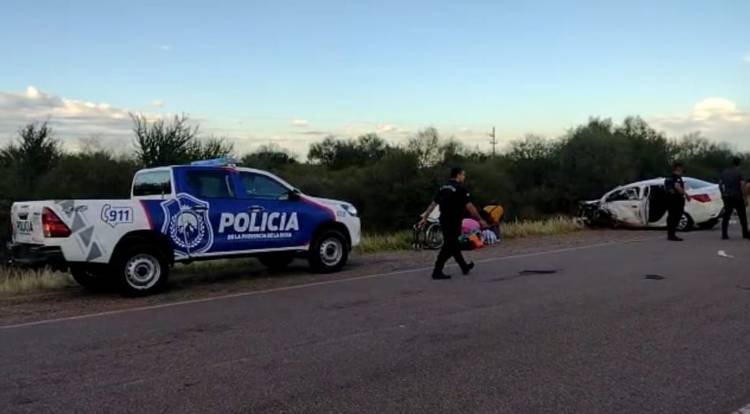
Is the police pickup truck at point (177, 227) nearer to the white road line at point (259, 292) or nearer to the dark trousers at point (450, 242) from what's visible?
the white road line at point (259, 292)

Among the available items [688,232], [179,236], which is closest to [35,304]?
[179,236]

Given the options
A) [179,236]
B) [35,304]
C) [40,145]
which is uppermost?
[40,145]

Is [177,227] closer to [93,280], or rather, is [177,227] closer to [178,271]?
[93,280]

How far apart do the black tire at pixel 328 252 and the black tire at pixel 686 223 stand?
40.4ft

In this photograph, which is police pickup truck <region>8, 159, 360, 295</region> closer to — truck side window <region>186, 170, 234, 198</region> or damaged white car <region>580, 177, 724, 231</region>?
truck side window <region>186, 170, 234, 198</region>

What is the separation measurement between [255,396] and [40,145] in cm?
3740

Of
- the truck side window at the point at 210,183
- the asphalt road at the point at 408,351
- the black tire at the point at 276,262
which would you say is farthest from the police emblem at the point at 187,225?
the black tire at the point at 276,262

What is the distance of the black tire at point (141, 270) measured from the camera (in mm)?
10539

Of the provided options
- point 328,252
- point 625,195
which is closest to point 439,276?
point 328,252

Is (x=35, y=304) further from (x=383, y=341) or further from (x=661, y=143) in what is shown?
(x=661, y=143)

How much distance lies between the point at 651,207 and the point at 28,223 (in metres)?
17.7

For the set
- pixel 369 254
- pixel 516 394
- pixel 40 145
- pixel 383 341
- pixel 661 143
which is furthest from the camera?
pixel 661 143

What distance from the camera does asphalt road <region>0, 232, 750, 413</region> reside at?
536 centimetres

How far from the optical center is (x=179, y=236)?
11219 mm
